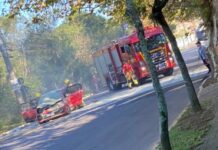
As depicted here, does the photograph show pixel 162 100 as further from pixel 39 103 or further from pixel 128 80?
pixel 128 80

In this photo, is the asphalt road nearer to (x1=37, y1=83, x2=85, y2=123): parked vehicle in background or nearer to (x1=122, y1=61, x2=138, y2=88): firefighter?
(x1=37, y1=83, x2=85, y2=123): parked vehicle in background

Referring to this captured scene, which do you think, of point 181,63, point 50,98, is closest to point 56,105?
point 50,98

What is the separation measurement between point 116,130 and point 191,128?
511cm

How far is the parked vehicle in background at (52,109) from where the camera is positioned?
92.1ft

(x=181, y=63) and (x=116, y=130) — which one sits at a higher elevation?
(x=181, y=63)

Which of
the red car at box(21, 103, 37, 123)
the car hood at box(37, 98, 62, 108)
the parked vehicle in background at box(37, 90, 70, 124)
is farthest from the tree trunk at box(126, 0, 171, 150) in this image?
the red car at box(21, 103, 37, 123)

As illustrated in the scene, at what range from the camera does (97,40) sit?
7112 cm

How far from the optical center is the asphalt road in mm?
13984

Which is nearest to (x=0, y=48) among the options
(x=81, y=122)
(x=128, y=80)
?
(x=128, y=80)

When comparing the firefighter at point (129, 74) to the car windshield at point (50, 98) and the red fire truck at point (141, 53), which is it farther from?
the car windshield at point (50, 98)

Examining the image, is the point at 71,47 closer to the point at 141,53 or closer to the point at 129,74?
the point at 129,74

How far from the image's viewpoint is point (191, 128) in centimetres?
1156

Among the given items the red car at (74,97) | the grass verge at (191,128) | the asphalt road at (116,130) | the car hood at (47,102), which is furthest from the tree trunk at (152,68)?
the red car at (74,97)

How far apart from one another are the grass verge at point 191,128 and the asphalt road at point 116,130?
0.90m
